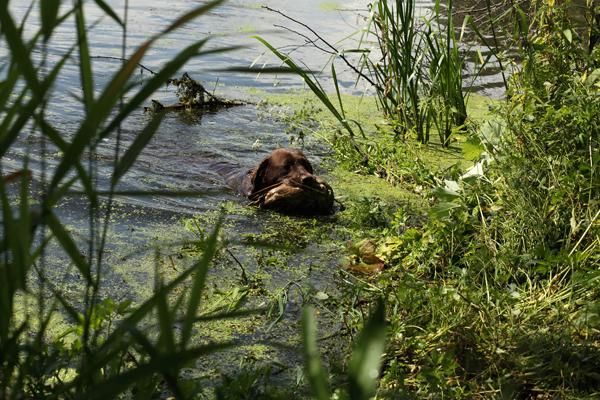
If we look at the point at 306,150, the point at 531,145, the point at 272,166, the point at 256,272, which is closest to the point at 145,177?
the point at 272,166

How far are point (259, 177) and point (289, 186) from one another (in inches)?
12.2

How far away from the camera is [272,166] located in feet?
14.7

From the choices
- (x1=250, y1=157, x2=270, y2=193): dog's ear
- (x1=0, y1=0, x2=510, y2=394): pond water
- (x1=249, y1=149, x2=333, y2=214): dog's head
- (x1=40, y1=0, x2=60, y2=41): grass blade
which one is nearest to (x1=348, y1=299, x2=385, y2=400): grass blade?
(x1=0, y1=0, x2=510, y2=394): pond water

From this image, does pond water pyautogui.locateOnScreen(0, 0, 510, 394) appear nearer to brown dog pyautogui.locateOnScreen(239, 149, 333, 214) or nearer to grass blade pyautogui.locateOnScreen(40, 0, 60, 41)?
brown dog pyautogui.locateOnScreen(239, 149, 333, 214)

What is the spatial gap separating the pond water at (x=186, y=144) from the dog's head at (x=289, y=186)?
0.35ft

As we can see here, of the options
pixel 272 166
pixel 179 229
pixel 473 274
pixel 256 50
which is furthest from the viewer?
pixel 256 50

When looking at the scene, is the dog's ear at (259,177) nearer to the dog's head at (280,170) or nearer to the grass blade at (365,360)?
the dog's head at (280,170)

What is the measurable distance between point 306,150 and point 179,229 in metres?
1.87

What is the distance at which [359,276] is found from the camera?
338cm

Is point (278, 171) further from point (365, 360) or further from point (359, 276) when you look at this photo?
point (365, 360)

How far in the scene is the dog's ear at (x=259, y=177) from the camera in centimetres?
448

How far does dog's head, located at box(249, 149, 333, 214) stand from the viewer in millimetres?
4215

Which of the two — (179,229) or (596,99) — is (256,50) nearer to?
(179,229)

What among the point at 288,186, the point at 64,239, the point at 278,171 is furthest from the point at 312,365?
the point at 278,171
